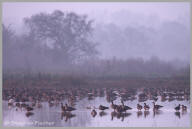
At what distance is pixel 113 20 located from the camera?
1967 inches

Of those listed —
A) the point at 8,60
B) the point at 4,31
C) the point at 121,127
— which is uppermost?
the point at 4,31

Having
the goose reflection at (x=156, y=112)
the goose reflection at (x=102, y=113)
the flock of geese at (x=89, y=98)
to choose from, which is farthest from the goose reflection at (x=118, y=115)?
the goose reflection at (x=156, y=112)

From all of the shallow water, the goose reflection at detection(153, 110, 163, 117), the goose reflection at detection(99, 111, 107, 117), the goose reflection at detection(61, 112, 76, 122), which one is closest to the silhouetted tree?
the shallow water

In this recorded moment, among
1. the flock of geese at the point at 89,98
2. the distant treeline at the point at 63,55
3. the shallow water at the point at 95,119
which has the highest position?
the distant treeline at the point at 63,55

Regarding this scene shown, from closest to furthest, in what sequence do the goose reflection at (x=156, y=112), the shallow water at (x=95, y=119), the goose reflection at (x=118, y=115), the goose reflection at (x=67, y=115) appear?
the shallow water at (x=95, y=119)
the goose reflection at (x=67, y=115)
the goose reflection at (x=118, y=115)
the goose reflection at (x=156, y=112)

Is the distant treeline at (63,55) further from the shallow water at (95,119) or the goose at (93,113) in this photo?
the goose at (93,113)

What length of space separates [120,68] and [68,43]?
9.45m

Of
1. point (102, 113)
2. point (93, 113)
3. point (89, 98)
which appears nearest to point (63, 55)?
point (89, 98)

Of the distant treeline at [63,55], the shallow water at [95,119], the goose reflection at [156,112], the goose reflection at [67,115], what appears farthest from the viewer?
the distant treeline at [63,55]

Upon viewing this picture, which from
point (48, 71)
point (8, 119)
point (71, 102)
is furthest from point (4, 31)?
point (8, 119)

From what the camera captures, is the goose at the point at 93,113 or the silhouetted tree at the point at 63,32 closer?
the goose at the point at 93,113

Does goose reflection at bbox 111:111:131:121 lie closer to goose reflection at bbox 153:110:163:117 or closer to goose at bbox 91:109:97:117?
goose at bbox 91:109:97:117

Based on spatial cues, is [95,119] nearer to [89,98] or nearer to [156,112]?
[156,112]

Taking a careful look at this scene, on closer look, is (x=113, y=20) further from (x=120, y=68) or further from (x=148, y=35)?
(x=120, y=68)
